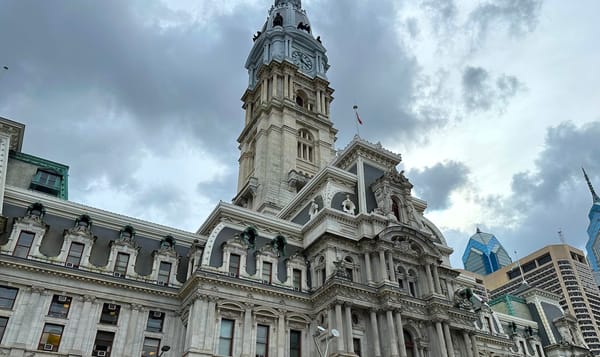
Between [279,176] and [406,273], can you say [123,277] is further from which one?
[279,176]

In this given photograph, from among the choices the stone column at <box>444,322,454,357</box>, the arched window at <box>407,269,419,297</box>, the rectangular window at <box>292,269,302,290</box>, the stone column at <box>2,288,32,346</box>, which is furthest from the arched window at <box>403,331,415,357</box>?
the stone column at <box>2,288,32,346</box>

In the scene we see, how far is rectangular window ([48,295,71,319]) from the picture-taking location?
38062mm

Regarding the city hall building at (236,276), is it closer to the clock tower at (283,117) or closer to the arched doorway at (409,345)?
the arched doorway at (409,345)

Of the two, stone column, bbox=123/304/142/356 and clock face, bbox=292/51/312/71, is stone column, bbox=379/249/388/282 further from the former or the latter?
clock face, bbox=292/51/312/71

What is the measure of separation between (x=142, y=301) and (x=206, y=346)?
7.78m

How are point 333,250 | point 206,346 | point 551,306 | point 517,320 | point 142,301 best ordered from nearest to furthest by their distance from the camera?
1. point 206,346
2. point 142,301
3. point 333,250
4. point 517,320
5. point 551,306

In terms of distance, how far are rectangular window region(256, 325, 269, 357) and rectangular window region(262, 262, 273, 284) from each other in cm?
455

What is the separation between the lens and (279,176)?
256 ft

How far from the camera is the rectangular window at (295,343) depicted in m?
43.1

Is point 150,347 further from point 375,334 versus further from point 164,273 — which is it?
point 375,334

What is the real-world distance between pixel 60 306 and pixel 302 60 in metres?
72.7

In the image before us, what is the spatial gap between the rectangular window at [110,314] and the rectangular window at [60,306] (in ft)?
9.17

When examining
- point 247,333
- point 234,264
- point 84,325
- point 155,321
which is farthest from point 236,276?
point 84,325

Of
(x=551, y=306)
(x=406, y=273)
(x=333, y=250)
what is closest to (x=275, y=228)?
(x=333, y=250)
